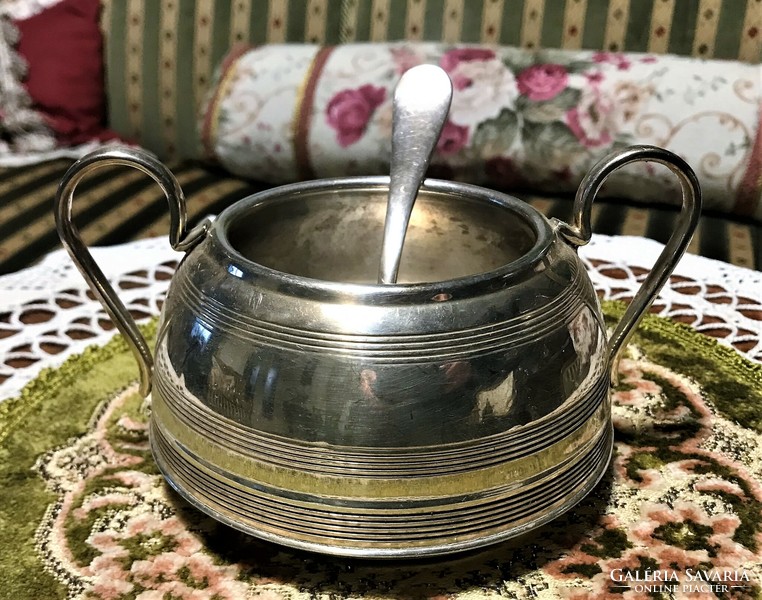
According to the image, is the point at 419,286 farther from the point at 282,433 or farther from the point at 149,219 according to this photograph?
the point at 149,219

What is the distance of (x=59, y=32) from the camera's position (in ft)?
4.45

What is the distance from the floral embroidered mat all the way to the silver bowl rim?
150 mm

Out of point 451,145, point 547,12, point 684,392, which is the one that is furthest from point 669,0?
point 684,392

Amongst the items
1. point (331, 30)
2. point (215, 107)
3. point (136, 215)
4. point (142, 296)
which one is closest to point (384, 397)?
point (142, 296)

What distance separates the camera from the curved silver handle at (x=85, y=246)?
16.8 inches

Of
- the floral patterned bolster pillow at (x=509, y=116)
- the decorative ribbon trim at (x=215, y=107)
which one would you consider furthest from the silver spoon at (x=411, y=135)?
the decorative ribbon trim at (x=215, y=107)

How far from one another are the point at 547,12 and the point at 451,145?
0.33m

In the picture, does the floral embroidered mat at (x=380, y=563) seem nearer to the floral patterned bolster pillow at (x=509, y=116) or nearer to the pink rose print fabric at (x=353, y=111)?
the floral patterned bolster pillow at (x=509, y=116)

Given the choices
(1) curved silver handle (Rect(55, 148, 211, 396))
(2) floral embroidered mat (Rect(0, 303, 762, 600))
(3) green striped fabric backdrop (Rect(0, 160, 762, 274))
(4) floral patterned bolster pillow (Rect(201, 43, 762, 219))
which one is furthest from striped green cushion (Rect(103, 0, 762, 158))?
(1) curved silver handle (Rect(55, 148, 211, 396))

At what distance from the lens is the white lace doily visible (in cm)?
65

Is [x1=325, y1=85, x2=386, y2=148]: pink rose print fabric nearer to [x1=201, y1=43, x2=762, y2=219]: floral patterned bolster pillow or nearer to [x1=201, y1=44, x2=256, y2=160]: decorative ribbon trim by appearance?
[x1=201, y1=43, x2=762, y2=219]: floral patterned bolster pillow

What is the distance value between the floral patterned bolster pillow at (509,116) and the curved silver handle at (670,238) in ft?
2.00

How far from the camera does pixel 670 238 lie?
458 mm

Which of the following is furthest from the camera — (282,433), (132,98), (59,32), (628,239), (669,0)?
(132,98)
